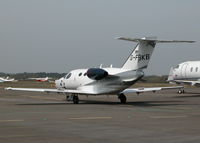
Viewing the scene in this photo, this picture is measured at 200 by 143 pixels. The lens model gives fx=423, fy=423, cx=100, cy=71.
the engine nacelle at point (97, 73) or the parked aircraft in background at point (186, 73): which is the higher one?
the engine nacelle at point (97, 73)

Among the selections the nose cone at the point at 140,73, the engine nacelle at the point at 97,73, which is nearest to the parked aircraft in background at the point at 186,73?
the nose cone at the point at 140,73

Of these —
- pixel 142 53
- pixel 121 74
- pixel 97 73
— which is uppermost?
pixel 142 53

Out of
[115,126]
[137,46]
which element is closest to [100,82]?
[137,46]

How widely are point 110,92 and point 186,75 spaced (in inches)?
774

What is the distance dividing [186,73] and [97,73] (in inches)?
806

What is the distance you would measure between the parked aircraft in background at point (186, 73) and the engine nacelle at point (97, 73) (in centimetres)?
1749

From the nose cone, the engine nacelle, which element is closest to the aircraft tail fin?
the nose cone

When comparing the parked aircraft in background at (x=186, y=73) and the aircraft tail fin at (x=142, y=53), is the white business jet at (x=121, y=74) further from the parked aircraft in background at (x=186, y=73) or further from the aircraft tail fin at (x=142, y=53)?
the parked aircraft in background at (x=186, y=73)

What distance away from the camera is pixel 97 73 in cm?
3006

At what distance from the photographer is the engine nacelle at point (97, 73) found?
98.2 ft

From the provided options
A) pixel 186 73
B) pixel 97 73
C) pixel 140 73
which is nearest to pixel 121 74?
pixel 140 73

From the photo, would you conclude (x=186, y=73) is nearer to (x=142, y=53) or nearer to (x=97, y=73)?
(x=142, y=53)

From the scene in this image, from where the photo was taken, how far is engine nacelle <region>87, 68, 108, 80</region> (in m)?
29.9

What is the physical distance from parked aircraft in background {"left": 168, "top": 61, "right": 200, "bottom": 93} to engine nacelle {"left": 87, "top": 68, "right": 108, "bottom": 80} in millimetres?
17490
